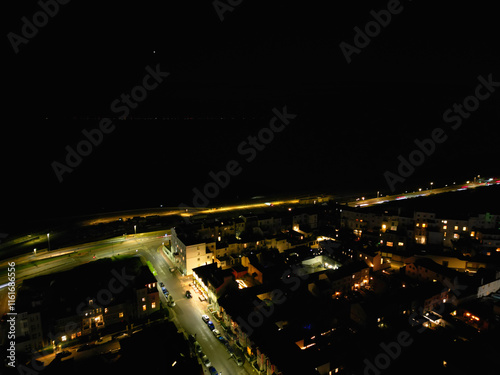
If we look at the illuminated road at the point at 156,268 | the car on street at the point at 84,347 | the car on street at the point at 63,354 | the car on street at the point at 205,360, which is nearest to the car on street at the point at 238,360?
the illuminated road at the point at 156,268

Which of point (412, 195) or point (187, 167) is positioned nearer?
point (412, 195)

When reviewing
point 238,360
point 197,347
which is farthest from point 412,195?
point 197,347

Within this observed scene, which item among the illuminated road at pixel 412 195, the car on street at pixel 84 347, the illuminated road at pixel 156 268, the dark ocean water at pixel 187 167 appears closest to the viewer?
the car on street at pixel 84 347

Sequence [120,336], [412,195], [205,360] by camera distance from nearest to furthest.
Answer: [205,360] < [120,336] < [412,195]

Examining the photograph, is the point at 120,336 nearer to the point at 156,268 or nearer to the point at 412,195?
the point at 156,268

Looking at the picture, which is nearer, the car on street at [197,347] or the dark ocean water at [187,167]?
the car on street at [197,347]

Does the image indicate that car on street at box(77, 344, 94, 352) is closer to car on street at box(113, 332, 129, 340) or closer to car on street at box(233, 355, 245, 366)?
car on street at box(113, 332, 129, 340)

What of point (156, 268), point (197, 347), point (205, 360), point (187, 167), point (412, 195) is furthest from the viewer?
point (187, 167)

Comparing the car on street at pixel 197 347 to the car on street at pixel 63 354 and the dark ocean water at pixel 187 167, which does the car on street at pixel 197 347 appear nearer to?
the car on street at pixel 63 354

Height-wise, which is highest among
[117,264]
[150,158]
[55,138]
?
[55,138]

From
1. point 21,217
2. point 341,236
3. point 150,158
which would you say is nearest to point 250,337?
point 341,236

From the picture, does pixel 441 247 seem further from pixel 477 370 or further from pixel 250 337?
pixel 250 337
